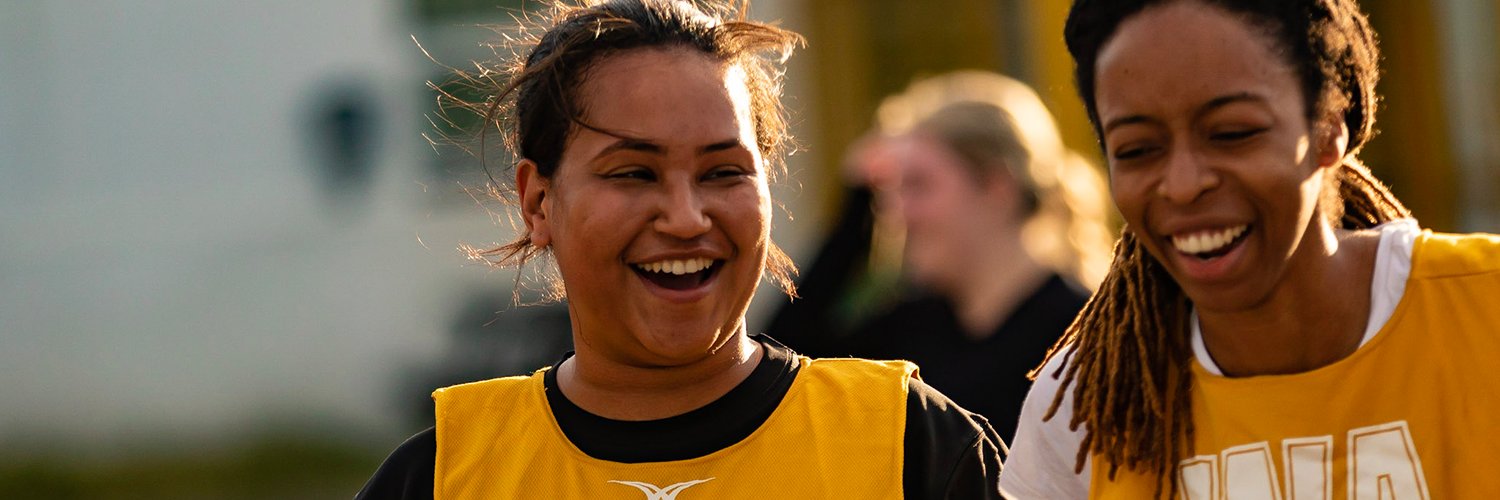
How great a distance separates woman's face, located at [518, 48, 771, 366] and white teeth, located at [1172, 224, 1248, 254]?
0.70 meters

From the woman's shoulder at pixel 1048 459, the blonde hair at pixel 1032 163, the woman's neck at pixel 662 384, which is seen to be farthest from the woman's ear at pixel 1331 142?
the blonde hair at pixel 1032 163

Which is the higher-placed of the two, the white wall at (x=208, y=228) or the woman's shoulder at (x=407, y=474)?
the white wall at (x=208, y=228)

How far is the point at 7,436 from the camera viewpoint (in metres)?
12.4

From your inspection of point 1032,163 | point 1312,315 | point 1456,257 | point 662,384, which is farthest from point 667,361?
point 1032,163

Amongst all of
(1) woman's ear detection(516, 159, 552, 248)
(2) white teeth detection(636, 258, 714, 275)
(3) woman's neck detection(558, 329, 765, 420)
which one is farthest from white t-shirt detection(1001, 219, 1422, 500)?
(1) woman's ear detection(516, 159, 552, 248)

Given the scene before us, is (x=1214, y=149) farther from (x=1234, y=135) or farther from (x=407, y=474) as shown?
(x=407, y=474)

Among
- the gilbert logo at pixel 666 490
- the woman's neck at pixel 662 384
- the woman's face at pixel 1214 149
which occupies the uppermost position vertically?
the woman's face at pixel 1214 149

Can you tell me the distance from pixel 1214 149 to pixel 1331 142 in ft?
0.74

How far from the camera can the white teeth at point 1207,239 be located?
257cm

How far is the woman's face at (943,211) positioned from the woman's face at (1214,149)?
188 centimetres

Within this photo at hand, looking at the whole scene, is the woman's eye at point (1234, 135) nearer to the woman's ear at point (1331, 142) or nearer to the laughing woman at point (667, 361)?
the woman's ear at point (1331, 142)

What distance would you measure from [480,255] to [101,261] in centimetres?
903

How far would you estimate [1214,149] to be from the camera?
2.53 m

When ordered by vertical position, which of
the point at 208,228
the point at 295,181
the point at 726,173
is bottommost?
the point at 726,173
